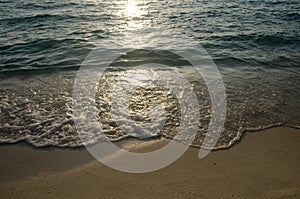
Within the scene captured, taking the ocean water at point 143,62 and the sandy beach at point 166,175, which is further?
the ocean water at point 143,62

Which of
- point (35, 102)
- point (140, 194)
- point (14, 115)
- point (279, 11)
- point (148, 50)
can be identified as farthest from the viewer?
point (279, 11)

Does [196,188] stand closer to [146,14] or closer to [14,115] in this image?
[14,115]

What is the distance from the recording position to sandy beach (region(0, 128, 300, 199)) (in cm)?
303

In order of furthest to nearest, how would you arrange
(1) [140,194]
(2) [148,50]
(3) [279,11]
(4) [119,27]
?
(3) [279,11]
(4) [119,27]
(2) [148,50]
(1) [140,194]

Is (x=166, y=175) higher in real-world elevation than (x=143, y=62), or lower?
lower

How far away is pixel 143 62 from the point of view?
→ 24.4 feet

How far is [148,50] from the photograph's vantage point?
834cm

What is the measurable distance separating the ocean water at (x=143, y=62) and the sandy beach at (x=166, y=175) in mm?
301

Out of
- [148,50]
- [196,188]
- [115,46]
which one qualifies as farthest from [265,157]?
[115,46]

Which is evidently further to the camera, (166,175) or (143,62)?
(143,62)

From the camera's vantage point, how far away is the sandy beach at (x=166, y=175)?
3029 mm

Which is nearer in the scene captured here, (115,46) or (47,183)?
(47,183)

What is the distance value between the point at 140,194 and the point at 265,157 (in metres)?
1.62

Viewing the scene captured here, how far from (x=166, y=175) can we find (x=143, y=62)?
4.52m
